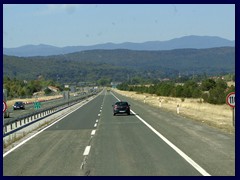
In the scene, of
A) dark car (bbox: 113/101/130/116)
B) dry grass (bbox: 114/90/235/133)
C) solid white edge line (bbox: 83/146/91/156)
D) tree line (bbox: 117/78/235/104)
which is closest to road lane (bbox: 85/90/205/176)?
solid white edge line (bbox: 83/146/91/156)

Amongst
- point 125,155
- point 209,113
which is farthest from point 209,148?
point 209,113

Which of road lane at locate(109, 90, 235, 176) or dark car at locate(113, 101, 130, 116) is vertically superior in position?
dark car at locate(113, 101, 130, 116)

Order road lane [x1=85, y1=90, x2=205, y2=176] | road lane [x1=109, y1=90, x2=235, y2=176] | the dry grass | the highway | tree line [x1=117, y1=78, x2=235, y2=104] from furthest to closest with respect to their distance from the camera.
A: 1. tree line [x1=117, y1=78, x2=235, y2=104]
2. the dry grass
3. road lane [x1=109, y1=90, x2=235, y2=176]
4. the highway
5. road lane [x1=85, y1=90, x2=205, y2=176]

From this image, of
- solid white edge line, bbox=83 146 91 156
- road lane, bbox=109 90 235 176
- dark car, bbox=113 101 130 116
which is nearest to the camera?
road lane, bbox=109 90 235 176

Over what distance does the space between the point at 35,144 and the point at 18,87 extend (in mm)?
135793

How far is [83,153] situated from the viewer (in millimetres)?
15117

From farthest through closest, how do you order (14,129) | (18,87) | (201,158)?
(18,87) → (14,129) → (201,158)

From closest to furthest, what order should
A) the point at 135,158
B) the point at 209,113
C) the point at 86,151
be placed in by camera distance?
the point at 135,158 → the point at 86,151 → the point at 209,113

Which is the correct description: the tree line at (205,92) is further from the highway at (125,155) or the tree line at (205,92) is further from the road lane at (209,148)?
the highway at (125,155)

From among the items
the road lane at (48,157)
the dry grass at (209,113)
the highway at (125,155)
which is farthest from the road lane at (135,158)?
the dry grass at (209,113)

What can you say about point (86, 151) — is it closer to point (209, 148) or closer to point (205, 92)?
point (209, 148)

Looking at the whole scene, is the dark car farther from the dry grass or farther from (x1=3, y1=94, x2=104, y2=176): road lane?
(x1=3, y1=94, x2=104, y2=176): road lane

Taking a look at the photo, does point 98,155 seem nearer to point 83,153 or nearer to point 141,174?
point 83,153
